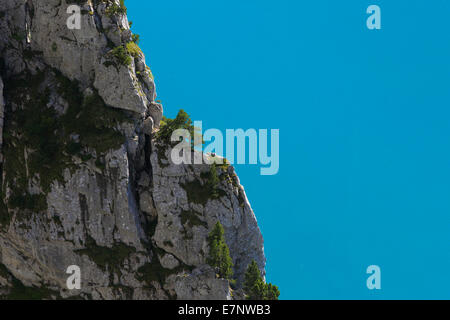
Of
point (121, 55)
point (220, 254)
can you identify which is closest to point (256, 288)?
point (220, 254)

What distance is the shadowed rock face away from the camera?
192ft

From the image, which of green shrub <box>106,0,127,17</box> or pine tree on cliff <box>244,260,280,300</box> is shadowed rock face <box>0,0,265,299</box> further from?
pine tree on cliff <box>244,260,280,300</box>

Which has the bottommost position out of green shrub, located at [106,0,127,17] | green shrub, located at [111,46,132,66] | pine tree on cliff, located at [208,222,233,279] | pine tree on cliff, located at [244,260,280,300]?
pine tree on cliff, located at [244,260,280,300]

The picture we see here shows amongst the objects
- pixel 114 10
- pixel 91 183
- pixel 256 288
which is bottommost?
pixel 256 288

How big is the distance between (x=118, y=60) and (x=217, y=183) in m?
24.3

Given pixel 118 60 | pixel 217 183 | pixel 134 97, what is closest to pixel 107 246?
pixel 217 183

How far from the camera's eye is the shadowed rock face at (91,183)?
58.4m

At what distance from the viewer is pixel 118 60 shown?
206 ft

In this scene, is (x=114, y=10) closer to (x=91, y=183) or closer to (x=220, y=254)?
(x=91, y=183)

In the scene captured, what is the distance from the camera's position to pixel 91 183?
59.1 m

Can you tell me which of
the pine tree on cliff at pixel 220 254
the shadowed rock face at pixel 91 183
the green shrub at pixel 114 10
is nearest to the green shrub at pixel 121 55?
the shadowed rock face at pixel 91 183

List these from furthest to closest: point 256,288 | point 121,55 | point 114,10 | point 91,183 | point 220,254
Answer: point 114,10 → point 121,55 → point 91,183 → point 256,288 → point 220,254

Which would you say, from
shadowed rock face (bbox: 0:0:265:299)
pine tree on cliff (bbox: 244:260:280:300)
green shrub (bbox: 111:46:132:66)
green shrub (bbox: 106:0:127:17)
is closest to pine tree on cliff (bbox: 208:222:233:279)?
shadowed rock face (bbox: 0:0:265:299)

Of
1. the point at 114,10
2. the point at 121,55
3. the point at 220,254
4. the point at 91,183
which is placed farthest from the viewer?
the point at 114,10
